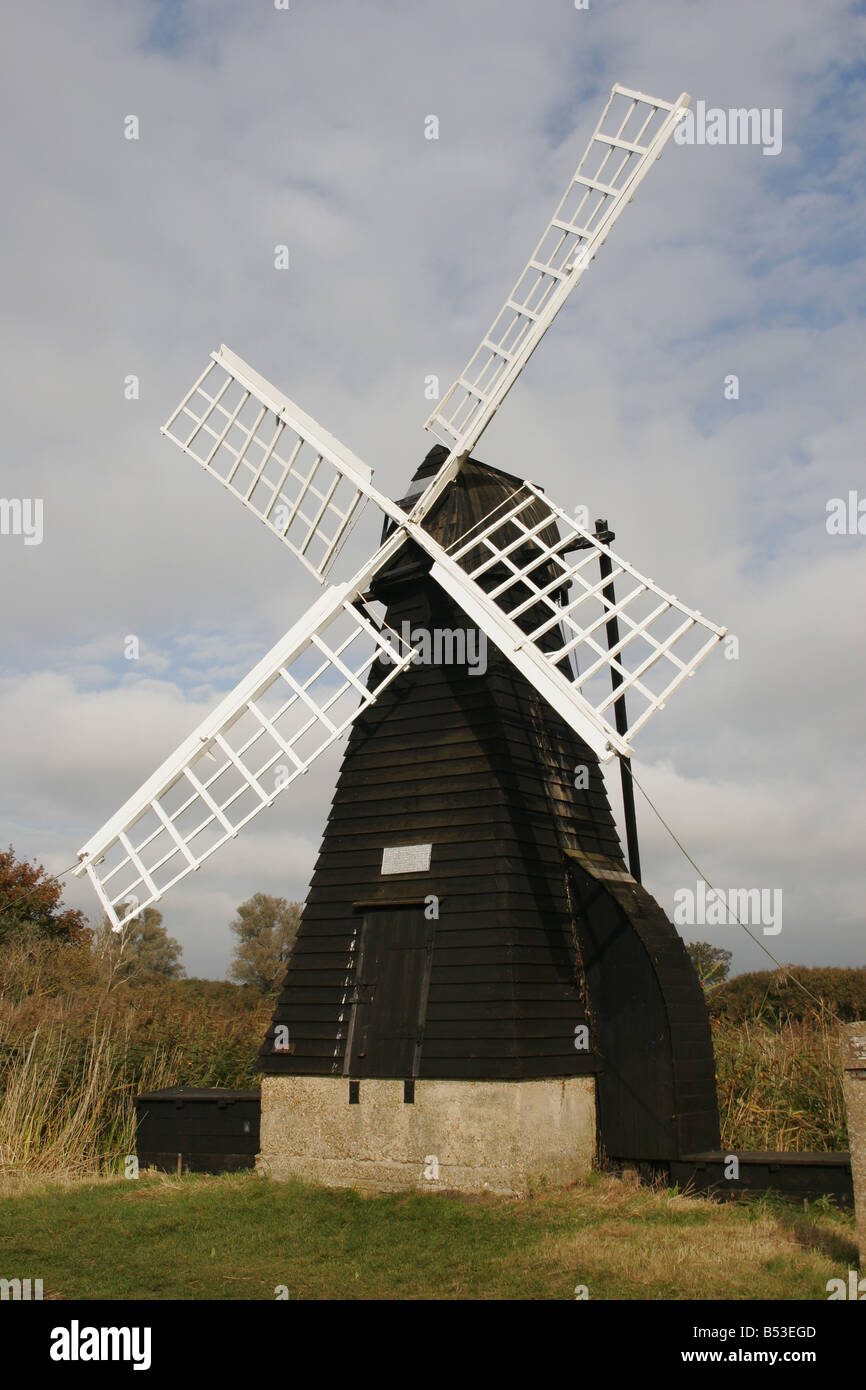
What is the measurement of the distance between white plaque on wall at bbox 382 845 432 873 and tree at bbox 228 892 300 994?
1278 inches

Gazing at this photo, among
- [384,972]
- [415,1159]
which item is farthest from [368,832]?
[415,1159]

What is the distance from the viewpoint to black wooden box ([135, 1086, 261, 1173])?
38.6ft

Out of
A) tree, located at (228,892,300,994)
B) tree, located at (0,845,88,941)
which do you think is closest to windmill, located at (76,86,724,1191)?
tree, located at (0,845,88,941)

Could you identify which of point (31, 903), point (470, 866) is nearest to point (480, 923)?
point (470, 866)

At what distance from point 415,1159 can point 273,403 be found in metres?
8.80

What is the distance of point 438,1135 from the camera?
10.1 meters

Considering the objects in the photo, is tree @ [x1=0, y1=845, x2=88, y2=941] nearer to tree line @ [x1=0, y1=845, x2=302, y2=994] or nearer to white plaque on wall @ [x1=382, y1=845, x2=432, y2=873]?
tree line @ [x1=0, y1=845, x2=302, y2=994]

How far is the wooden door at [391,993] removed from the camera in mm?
10627

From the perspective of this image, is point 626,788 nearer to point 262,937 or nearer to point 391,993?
point 391,993

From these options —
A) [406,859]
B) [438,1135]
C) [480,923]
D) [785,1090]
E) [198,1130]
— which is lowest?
[198,1130]

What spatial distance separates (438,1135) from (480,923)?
202cm

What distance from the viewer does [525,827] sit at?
36.4 feet

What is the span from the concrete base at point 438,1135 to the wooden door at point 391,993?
0.81 ft
